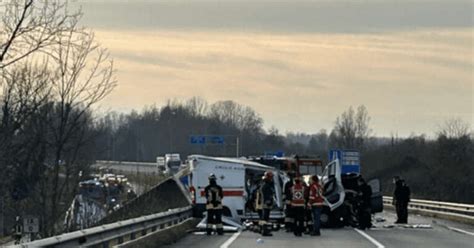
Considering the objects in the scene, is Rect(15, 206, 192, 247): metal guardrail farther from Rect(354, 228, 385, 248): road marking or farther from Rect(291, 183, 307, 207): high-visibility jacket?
Rect(354, 228, 385, 248): road marking

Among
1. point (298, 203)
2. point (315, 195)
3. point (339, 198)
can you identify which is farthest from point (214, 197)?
point (339, 198)

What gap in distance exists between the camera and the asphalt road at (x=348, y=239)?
81.1ft

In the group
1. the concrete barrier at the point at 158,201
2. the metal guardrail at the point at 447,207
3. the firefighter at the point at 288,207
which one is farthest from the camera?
the metal guardrail at the point at 447,207

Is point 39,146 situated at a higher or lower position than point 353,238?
higher

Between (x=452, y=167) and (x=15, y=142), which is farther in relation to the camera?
(x=452, y=167)

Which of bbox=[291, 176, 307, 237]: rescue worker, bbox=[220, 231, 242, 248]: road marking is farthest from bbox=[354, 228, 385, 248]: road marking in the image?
bbox=[220, 231, 242, 248]: road marking

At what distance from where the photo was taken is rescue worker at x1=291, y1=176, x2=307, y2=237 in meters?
28.1

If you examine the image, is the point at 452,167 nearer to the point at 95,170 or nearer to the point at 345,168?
the point at 345,168

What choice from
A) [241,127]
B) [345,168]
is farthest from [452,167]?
[241,127]

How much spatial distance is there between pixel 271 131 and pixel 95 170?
97.3 meters

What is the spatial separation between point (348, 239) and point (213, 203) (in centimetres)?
394

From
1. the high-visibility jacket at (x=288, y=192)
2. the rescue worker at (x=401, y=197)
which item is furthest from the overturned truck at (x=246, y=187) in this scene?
Result: the rescue worker at (x=401, y=197)

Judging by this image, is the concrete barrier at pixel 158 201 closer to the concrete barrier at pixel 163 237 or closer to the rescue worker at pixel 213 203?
the concrete barrier at pixel 163 237

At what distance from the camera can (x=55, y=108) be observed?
35719 mm
